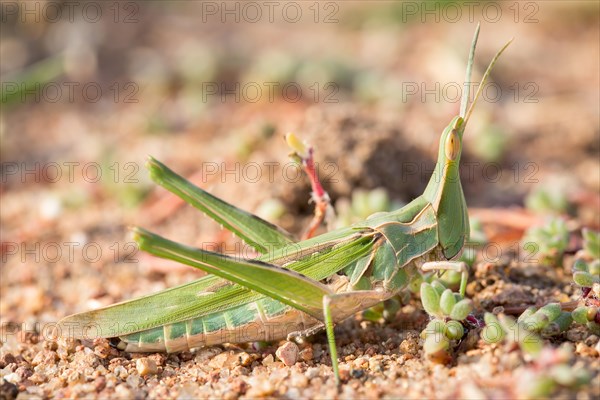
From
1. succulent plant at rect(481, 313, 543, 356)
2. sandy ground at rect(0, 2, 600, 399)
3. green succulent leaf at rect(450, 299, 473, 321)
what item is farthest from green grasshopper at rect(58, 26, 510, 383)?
succulent plant at rect(481, 313, 543, 356)

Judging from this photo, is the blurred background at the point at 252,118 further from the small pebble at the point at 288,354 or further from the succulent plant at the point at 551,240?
the small pebble at the point at 288,354

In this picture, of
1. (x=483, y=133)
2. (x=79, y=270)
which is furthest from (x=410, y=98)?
(x=79, y=270)

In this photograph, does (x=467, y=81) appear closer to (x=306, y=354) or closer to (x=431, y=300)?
(x=431, y=300)

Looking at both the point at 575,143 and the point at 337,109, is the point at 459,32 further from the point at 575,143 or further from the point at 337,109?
the point at 337,109

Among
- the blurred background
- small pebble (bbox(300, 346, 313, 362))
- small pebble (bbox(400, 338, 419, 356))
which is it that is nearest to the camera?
small pebble (bbox(400, 338, 419, 356))

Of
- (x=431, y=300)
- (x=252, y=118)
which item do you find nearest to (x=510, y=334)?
(x=431, y=300)

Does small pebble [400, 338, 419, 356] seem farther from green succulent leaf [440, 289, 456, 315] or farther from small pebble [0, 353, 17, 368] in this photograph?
small pebble [0, 353, 17, 368]
